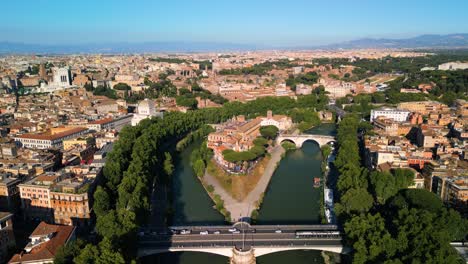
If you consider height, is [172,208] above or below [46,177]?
below

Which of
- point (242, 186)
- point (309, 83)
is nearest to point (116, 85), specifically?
A: point (309, 83)

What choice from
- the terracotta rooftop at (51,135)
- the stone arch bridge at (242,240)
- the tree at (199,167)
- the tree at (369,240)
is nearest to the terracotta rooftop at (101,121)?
the terracotta rooftop at (51,135)

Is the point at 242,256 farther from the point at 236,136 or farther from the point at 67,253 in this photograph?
the point at 236,136

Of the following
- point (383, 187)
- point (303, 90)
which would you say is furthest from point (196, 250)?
point (303, 90)

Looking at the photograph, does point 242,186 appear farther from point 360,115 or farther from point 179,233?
point 360,115

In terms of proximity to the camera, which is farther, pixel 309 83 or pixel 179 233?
pixel 309 83

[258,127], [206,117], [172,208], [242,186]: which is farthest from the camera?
[206,117]

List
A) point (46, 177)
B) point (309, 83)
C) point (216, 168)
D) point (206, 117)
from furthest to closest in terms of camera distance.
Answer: point (309, 83) < point (206, 117) < point (216, 168) < point (46, 177)
